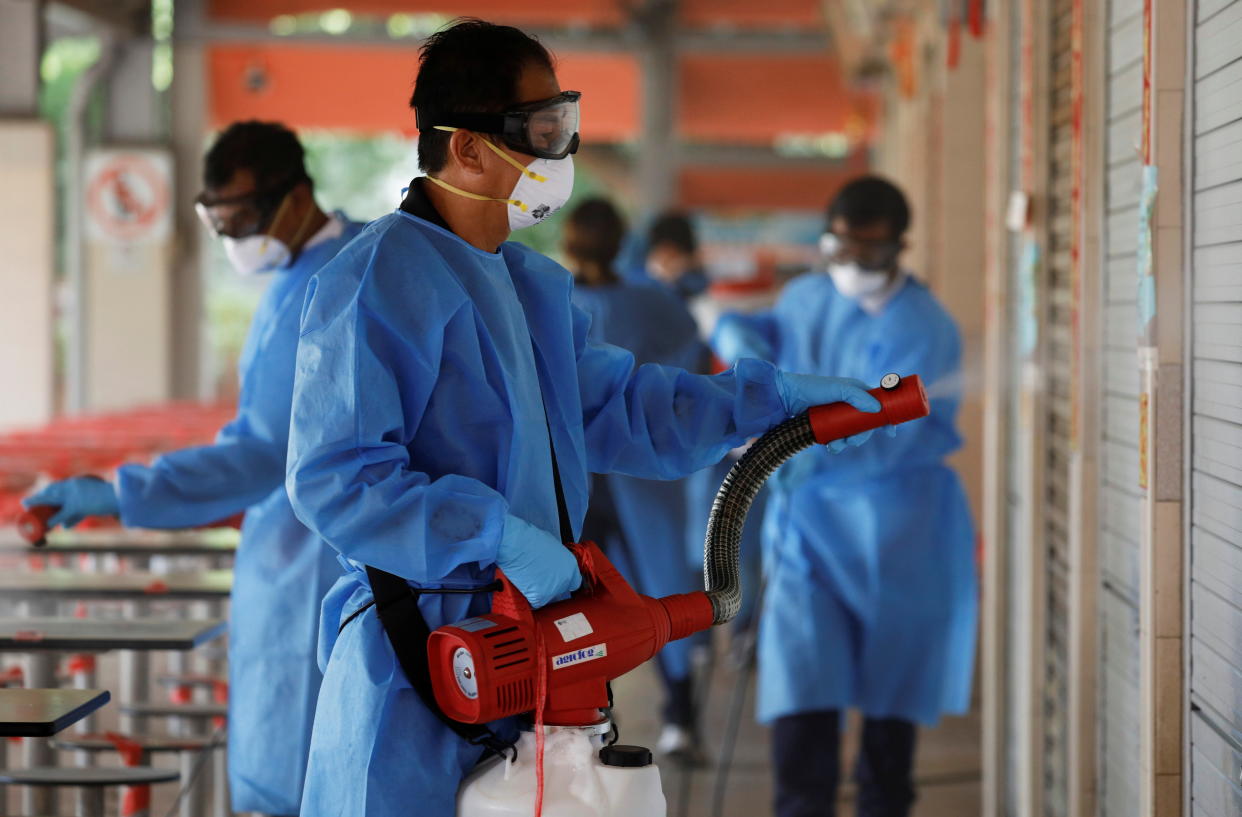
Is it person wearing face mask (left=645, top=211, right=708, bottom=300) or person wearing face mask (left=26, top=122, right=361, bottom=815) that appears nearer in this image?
person wearing face mask (left=26, top=122, right=361, bottom=815)

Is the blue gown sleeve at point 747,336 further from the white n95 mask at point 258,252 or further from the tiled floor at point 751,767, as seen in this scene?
the tiled floor at point 751,767

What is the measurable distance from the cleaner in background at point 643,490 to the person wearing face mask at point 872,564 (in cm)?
131

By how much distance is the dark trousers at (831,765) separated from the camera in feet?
12.9

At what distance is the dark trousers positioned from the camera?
3922 millimetres

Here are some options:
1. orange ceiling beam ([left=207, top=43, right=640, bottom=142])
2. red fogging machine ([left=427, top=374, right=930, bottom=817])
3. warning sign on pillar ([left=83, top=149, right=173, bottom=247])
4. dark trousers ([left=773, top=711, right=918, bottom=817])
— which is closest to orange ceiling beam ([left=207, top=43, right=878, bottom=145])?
orange ceiling beam ([left=207, top=43, right=640, bottom=142])

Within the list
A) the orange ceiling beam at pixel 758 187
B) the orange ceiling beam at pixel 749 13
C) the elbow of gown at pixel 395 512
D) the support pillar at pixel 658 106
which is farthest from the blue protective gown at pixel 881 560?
the orange ceiling beam at pixel 758 187

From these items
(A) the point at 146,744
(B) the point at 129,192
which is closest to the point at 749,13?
(B) the point at 129,192

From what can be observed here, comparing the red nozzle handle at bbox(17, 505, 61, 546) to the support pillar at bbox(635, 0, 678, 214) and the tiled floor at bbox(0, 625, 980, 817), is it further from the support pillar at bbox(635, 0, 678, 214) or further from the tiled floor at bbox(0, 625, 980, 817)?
the support pillar at bbox(635, 0, 678, 214)

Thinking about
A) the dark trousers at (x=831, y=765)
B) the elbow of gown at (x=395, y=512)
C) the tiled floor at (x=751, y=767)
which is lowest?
the tiled floor at (x=751, y=767)

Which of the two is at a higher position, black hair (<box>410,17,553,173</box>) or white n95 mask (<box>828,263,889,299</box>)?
black hair (<box>410,17,553,173</box>)

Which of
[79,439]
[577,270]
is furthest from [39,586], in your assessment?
[79,439]

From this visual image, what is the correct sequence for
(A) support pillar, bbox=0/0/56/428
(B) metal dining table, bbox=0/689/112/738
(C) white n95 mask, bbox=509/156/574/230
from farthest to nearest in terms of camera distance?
(A) support pillar, bbox=0/0/56/428, (B) metal dining table, bbox=0/689/112/738, (C) white n95 mask, bbox=509/156/574/230

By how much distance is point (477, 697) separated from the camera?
2.06 metres

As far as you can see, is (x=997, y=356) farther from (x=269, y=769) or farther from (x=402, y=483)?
(x=402, y=483)
